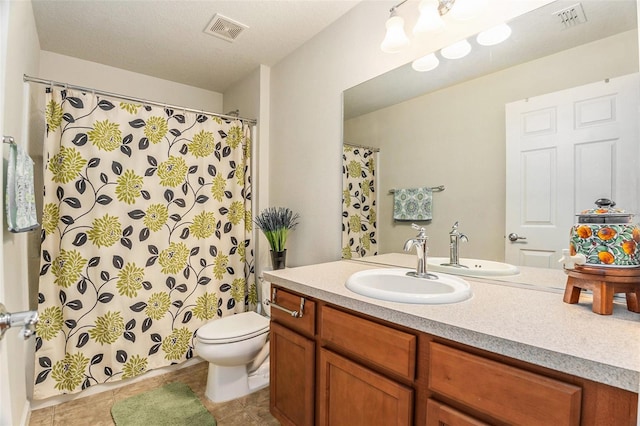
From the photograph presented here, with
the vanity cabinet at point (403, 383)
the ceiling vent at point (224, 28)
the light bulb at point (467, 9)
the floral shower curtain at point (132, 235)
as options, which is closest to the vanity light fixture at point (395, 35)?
the light bulb at point (467, 9)

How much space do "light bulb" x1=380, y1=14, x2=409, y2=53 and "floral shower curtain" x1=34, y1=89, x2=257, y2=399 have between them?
146cm

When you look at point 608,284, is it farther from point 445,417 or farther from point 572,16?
point 572,16

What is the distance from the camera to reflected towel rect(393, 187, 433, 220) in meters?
1.58

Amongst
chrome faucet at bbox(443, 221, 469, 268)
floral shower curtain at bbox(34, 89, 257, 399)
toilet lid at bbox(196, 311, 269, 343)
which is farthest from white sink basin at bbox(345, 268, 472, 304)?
floral shower curtain at bbox(34, 89, 257, 399)

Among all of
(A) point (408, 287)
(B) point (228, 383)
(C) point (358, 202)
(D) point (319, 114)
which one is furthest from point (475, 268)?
(B) point (228, 383)

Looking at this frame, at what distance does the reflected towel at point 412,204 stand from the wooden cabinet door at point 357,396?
822 mm

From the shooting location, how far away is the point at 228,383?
6.28ft

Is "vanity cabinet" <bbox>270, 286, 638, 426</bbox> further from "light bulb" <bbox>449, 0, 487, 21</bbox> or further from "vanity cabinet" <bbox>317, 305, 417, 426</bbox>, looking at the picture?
"light bulb" <bbox>449, 0, 487, 21</bbox>

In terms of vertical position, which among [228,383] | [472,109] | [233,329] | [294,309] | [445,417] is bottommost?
[228,383]

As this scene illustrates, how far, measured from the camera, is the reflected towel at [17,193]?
1170mm

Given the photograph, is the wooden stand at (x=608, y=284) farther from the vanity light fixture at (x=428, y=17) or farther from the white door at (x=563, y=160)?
the vanity light fixture at (x=428, y=17)

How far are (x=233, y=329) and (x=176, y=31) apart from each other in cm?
202

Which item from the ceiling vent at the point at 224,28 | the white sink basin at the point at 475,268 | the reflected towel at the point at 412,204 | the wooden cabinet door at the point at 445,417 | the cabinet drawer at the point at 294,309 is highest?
the ceiling vent at the point at 224,28

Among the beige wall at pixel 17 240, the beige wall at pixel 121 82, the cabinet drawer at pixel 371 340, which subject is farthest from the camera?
the beige wall at pixel 121 82
